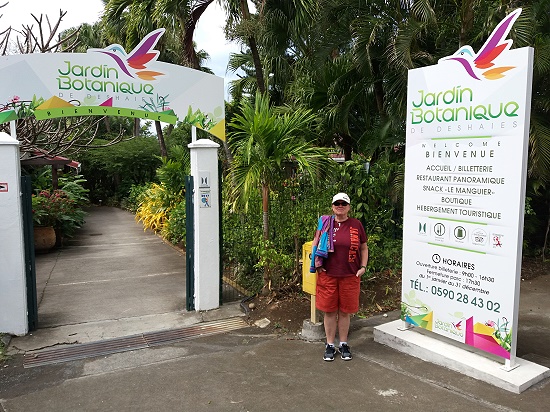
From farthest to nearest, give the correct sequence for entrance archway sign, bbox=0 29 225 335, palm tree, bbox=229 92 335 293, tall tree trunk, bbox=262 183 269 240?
tall tree trunk, bbox=262 183 269 240
palm tree, bbox=229 92 335 293
entrance archway sign, bbox=0 29 225 335

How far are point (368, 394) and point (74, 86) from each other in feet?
15.5

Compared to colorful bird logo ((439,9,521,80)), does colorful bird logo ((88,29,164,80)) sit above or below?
above

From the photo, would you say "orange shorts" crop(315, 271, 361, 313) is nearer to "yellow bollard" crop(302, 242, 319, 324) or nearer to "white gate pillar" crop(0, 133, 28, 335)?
"yellow bollard" crop(302, 242, 319, 324)

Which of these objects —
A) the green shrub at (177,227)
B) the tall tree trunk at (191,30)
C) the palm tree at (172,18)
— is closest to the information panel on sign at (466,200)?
the palm tree at (172,18)

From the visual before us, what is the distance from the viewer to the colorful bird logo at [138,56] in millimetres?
5734

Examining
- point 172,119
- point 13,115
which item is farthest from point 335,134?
point 13,115

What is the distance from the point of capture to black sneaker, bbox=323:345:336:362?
4.68 meters

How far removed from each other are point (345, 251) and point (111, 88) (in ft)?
11.6

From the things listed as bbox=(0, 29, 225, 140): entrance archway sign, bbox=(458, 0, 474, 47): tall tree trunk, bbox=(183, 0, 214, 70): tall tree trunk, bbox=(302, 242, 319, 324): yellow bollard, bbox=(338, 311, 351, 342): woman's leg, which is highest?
bbox=(183, 0, 214, 70): tall tree trunk

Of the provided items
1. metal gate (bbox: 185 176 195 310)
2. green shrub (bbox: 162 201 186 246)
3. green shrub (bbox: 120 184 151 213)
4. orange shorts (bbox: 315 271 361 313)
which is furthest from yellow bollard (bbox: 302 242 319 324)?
green shrub (bbox: 120 184 151 213)

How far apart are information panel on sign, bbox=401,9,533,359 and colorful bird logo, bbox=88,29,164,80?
3.20 m

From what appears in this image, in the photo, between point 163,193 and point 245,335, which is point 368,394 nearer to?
point 245,335

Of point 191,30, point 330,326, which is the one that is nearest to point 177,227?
point 191,30

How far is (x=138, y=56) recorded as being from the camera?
230 inches
